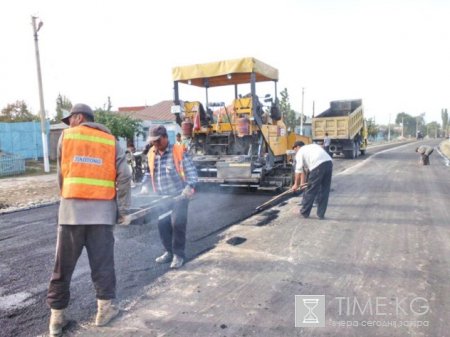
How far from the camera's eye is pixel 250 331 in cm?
278

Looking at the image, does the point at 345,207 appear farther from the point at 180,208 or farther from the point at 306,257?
the point at 180,208

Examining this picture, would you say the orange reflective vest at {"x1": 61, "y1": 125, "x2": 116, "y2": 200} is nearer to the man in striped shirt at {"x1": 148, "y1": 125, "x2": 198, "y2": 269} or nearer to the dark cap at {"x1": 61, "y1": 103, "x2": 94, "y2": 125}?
the dark cap at {"x1": 61, "y1": 103, "x2": 94, "y2": 125}

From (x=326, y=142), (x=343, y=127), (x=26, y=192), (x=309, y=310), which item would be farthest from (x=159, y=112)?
(x=309, y=310)

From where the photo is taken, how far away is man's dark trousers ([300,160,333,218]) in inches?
248

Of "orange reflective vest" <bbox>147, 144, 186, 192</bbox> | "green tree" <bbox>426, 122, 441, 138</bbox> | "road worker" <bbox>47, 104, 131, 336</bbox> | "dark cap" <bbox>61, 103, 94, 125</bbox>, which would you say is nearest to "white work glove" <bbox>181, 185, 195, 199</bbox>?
"orange reflective vest" <bbox>147, 144, 186, 192</bbox>

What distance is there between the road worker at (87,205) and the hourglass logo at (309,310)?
4.80 ft

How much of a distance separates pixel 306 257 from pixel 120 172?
95.6 inches

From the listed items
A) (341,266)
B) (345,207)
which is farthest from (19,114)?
(341,266)

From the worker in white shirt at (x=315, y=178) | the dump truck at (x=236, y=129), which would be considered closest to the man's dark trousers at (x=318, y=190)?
the worker in white shirt at (x=315, y=178)

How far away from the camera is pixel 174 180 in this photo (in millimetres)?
4090

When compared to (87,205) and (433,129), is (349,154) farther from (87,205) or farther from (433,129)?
(433,129)

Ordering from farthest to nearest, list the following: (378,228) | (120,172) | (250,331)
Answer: (378,228)
(120,172)
(250,331)

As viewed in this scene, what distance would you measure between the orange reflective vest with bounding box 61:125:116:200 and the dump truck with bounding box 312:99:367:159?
18.2 meters

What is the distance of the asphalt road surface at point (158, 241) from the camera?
3.33 metres
